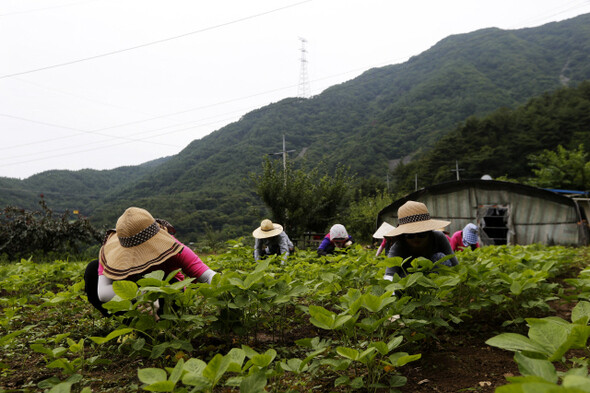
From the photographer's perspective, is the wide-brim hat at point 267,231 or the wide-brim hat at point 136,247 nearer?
the wide-brim hat at point 136,247

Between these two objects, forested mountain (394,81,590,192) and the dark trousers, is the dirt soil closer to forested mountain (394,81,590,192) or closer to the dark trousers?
the dark trousers

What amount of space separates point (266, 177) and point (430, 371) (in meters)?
12.5

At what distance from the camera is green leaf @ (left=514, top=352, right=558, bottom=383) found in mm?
794

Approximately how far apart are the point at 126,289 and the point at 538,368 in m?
1.48

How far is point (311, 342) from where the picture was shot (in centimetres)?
148

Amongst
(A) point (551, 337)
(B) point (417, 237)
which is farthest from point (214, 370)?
(B) point (417, 237)

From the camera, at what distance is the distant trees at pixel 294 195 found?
13914 millimetres

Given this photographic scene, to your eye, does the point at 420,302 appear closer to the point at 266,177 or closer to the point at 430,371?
the point at 430,371

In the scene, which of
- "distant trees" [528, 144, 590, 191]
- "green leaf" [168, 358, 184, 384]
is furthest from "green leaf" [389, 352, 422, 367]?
"distant trees" [528, 144, 590, 191]

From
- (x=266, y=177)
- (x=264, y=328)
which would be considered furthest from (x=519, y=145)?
(x=264, y=328)

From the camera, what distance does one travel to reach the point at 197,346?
204 cm

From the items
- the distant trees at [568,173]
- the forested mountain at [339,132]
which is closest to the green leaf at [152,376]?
the forested mountain at [339,132]

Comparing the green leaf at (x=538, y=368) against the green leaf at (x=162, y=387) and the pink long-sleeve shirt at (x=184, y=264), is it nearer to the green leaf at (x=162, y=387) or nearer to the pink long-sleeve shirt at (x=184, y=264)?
the green leaf at (x=162, y=387)

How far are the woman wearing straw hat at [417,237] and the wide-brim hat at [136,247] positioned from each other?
5.50 feet
